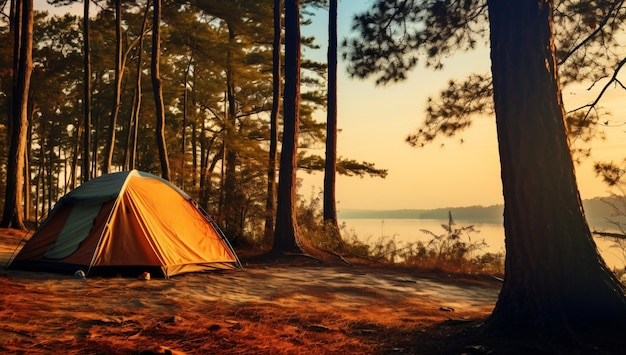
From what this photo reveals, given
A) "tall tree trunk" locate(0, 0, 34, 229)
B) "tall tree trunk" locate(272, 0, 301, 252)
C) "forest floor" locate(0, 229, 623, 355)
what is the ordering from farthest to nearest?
"tall tree trunk" locate(0, 0, 34, 229)
"tall tree trunk" locate(272, 0, 301, 252)
"forest floor" locate(0, 229, 623, 355)

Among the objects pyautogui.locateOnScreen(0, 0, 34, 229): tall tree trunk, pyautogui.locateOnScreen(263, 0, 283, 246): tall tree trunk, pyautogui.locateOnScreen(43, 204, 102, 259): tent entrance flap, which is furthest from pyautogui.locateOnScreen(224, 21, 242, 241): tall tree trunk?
pyautogui.locateOnScreen(43, 204, 102, 259): tent entrance flap

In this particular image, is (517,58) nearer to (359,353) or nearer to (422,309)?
(359,353)

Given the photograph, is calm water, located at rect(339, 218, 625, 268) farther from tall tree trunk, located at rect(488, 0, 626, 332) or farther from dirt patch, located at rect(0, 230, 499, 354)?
tall tree trunk, located at rect(488, 0, 626, 332)

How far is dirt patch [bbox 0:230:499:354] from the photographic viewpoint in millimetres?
4180

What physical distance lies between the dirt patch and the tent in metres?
0.36

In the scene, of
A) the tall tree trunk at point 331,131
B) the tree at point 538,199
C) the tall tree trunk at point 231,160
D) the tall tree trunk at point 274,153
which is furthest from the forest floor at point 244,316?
the tall tree trunk at point 331,131

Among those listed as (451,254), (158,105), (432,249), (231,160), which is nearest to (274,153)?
(158,105)

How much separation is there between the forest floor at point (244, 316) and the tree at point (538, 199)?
0.39 m

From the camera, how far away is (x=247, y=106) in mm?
24438

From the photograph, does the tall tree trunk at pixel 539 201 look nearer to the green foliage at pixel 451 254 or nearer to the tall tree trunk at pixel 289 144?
the green foliage at pixel 451 254

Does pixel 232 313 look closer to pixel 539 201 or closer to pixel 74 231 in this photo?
pixel 539 201

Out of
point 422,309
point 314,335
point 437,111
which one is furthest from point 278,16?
point 314,335

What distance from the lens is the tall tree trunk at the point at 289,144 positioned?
476 inches

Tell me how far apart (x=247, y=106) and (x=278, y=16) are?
10.9 meters
